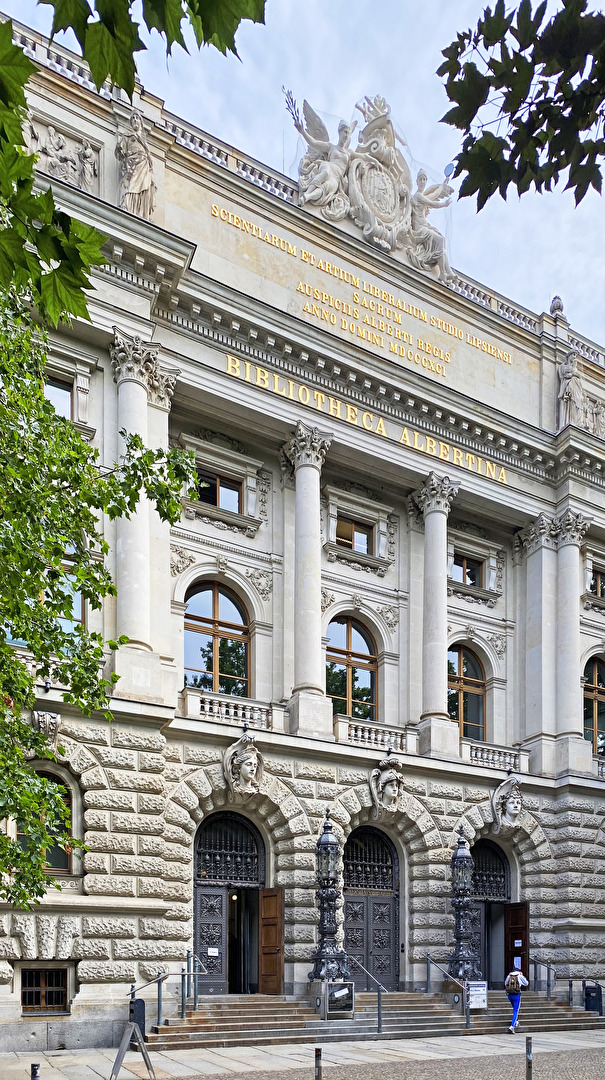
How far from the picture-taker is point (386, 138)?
3441 centimetres

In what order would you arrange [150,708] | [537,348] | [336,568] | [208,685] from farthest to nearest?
[537,348], [336,568], [208,685], [150,708]

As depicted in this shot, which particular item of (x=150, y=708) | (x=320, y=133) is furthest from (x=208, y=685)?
(x=320, y=133)

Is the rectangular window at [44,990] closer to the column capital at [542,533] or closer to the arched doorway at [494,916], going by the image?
the arched doorway at [494,916]

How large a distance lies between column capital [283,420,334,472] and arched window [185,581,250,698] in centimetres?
394

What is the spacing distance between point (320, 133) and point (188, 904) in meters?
21.5

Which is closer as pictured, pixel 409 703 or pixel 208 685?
pixel 208 685

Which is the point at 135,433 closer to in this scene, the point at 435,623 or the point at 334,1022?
the point at 435,623

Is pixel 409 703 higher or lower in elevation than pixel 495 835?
higher

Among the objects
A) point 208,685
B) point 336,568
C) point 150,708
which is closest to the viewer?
point 150,708

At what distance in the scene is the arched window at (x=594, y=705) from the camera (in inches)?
1423

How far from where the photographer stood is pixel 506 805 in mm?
31703

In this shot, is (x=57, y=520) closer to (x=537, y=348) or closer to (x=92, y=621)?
(x=92, y=621)

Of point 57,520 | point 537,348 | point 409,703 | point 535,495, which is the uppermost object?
point 537,348

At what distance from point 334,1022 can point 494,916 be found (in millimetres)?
9727
